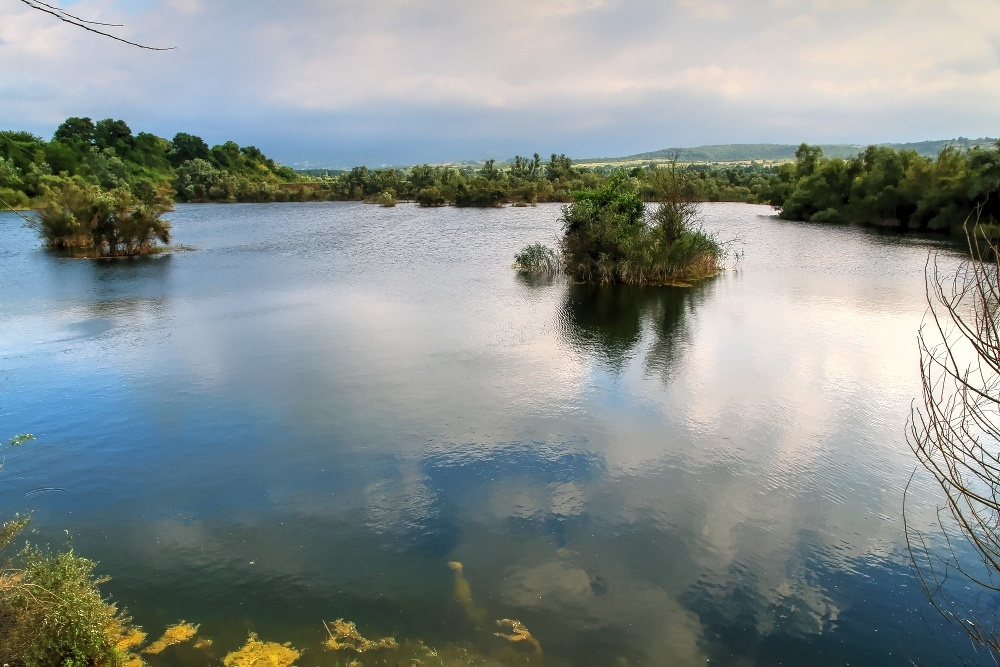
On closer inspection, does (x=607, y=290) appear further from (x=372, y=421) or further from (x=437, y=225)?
(x=437, y=225)

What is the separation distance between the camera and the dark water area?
6129mm

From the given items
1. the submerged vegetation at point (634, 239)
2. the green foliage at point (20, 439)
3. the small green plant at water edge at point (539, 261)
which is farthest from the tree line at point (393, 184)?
the green foliage at point (20, 439)

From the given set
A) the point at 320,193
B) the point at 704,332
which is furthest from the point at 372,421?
the point at 320,193

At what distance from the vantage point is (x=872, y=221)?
4275cm

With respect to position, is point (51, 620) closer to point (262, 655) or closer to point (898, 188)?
point (262, 655)

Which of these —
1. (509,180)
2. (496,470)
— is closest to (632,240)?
(496,470)

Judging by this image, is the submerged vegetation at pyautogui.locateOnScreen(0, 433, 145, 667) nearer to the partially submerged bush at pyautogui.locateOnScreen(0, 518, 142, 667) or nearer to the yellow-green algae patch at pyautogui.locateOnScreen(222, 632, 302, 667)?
the partially submerged bush at pyautogui.locateOnScreen(0, 518, 142, 667)

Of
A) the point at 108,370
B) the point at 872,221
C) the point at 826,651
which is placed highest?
the point at 872,221

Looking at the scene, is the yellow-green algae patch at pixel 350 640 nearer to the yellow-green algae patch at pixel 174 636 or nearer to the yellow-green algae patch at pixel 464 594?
the yellow-green algae patch at pixel 464 594

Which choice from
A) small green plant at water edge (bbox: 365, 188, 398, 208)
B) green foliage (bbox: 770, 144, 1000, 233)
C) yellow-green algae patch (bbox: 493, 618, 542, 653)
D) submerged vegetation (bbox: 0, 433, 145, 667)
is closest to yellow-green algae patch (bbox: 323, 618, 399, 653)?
yellow-green algae patch (bbox: 493, 618, 542, 653)

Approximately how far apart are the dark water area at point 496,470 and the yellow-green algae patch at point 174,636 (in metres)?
0.14

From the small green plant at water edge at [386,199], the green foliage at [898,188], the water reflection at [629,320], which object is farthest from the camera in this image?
the small green plant at water edge at [386,199]

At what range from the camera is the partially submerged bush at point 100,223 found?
29078 millimetres

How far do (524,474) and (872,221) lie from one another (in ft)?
143
